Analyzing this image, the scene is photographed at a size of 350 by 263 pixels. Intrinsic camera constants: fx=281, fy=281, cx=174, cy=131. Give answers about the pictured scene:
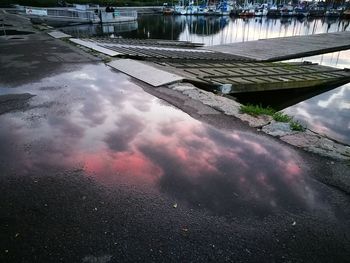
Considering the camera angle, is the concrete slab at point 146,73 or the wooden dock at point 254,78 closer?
the concrete slab at point 146,73

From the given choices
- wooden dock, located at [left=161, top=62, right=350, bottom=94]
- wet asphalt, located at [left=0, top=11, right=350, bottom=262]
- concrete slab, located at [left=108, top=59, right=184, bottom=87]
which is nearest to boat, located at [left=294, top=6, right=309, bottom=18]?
wooden dock, located at [left=161, top=62, right=350, bottom=94]

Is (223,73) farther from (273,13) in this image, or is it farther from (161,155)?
(273,13)

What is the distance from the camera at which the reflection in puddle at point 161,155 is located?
466 centimetres

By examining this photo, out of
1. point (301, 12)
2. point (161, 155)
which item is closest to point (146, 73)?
point (161, 155)

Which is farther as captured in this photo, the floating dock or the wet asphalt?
the floating dock

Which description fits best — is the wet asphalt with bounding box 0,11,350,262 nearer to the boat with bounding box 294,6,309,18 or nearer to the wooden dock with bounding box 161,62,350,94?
the wooden dock with bounding box 161,62,350,94

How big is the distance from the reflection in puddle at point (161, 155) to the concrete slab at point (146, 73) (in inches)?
93.0

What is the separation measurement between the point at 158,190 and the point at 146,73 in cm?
769

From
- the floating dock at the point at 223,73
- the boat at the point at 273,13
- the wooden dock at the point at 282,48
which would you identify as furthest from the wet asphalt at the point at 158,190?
the boat at the point at 273,13

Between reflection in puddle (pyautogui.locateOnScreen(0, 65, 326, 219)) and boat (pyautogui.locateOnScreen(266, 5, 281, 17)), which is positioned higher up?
boat (pyautogui.locateOnScreen(266, 5, 281, 17))

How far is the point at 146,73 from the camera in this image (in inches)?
455

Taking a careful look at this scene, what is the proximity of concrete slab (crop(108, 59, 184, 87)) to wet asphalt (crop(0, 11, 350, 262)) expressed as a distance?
265 cm

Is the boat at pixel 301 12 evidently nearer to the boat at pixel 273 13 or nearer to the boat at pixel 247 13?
the boat at pixel 273 13

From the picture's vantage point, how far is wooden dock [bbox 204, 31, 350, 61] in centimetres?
2477
